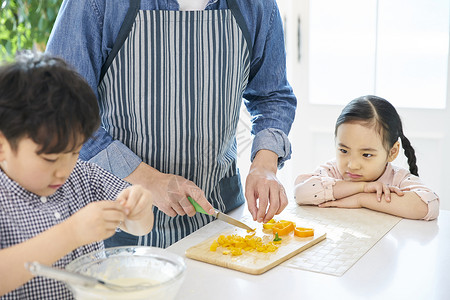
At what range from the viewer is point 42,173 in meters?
0.89

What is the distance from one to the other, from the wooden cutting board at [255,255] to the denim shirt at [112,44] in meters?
0.25

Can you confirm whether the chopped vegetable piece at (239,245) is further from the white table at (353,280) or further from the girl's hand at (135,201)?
the girl's hand at (135,201)

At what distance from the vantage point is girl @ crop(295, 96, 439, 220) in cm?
157

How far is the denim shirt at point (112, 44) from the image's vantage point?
1289 millimetres

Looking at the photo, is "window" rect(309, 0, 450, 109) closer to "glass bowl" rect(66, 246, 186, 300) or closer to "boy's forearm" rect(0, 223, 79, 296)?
"glass bowl" rect(66, 246, 186, 300)

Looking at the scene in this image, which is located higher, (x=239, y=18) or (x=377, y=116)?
(x=239, y=18)

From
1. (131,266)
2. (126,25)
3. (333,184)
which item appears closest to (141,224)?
(131,266)

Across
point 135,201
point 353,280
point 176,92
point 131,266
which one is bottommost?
point 353,280

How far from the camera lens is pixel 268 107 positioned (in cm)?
162

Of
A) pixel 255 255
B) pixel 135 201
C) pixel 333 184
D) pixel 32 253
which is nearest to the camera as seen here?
pixel 32 253

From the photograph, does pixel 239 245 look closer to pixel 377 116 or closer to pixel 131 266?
pixel 131 266

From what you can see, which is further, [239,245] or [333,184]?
[333,184]

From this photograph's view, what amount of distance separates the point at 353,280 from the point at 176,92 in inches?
24.5

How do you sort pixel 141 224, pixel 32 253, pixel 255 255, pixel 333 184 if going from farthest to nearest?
pixel 333 184
pixel 255 255
pixel 141 224
pixel 32 253
